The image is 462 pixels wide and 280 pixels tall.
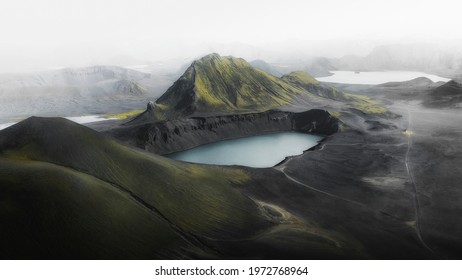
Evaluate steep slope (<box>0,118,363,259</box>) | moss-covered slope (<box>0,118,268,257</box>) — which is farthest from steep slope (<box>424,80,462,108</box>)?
steep slope (<box>0,118,363,259</box>)

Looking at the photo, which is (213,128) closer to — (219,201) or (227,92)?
(227,92)

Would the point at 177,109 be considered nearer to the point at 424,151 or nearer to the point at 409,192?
the point at 424,151

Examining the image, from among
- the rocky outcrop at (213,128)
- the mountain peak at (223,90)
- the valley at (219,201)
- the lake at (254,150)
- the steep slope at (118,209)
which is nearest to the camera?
the steep slope at (118,209)

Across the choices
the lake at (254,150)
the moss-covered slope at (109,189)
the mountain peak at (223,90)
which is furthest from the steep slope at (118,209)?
the mountain peak at (223,90)

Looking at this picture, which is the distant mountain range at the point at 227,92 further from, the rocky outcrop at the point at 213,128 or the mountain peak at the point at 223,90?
the rocky outcrop at the point at 213,128

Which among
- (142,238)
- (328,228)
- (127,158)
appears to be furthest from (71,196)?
(328,228)

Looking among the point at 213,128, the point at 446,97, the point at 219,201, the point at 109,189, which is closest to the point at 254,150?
the point at 213,128
